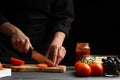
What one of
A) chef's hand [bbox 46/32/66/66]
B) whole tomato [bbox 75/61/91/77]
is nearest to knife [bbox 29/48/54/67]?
chef's hand [bbox 46/32/66/66]

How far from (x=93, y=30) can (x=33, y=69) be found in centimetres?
158

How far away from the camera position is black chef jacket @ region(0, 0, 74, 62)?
9.65 feet

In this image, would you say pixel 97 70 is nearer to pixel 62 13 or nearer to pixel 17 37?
pixel 17 37

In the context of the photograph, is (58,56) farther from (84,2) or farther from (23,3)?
(84,2)

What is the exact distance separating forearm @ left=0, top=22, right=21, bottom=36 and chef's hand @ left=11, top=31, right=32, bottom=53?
44 mm

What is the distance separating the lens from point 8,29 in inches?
110

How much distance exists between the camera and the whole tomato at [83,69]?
230 cm

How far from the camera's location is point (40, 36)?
9.82 ft

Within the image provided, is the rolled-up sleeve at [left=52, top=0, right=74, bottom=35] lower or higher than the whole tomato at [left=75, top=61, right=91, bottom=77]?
higher

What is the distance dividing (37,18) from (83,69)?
0.78 meters

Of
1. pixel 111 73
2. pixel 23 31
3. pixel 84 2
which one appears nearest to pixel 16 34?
pixel 23 31

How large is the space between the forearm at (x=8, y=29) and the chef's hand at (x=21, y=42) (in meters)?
0.04

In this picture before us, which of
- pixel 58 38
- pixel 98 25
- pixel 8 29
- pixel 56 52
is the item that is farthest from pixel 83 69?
pixel 98 25

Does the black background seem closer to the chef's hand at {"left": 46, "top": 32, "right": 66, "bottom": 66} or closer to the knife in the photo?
the chef's hand at {"left": 46, "top": 32, "right": 66, "bottom": 66}
